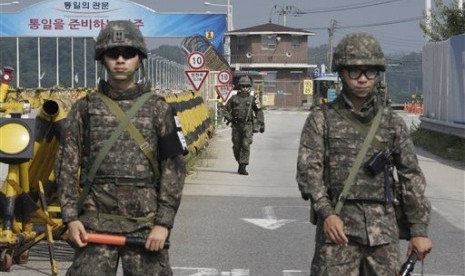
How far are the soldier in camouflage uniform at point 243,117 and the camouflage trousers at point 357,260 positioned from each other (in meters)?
13.4

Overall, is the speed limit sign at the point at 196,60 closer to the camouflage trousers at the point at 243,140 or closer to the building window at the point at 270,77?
the camouflage trousers at the point at 243,140

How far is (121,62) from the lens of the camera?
5137 mm

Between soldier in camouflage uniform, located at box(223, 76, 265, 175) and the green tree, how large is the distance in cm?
1466

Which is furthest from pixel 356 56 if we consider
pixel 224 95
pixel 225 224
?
pixel 224 95

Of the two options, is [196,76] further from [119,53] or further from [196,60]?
[119,53]

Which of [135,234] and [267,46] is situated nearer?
[135,234]

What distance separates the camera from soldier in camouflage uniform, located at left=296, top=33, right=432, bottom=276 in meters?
5.10

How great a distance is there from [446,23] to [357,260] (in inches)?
1139

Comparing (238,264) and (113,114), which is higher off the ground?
(113,114)

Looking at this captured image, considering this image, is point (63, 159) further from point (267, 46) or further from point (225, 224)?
point (267, 46)

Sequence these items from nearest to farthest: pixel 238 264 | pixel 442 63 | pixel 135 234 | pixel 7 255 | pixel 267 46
A: 1. pixel 135 234
2. pixel 7 255
3. pixel 238 264
4. pixel 442 63
5. pixel 267 46

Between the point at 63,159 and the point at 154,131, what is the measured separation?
18.6 inches

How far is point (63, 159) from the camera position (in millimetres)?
5133

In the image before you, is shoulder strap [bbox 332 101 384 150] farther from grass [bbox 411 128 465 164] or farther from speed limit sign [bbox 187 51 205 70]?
speed limit sign [bbox 187 51 205 70]
